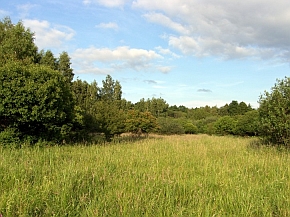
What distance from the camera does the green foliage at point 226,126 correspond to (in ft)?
87.5

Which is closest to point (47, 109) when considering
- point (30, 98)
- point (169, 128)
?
point (30, 98)

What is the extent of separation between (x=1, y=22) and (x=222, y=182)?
66.2 feet

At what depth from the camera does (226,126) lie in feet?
89.8

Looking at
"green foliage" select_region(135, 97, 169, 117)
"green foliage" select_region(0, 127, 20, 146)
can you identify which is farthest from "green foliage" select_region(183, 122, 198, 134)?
"green foliage" select_region(0, 127, 20, 146)

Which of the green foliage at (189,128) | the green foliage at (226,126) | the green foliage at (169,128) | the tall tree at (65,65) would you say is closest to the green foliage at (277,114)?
the tall tree at (65,65)

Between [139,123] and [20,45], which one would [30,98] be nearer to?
[20,45]

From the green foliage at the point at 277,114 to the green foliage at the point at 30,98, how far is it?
7.88 m

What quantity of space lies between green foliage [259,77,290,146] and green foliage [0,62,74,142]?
310 inches

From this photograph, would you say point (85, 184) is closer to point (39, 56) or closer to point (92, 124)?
point (92, 124)

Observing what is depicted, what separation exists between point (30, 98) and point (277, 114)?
8815 mm

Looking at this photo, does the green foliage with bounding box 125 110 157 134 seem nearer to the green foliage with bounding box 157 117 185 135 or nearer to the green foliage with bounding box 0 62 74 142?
the green foliage with bounding box 157 117 185 135

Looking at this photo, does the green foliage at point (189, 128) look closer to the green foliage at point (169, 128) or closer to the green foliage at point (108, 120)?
the green foliage at point (169, 128)

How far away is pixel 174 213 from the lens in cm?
330

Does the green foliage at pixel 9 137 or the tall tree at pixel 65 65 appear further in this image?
the tall tree at pixel 65 65
